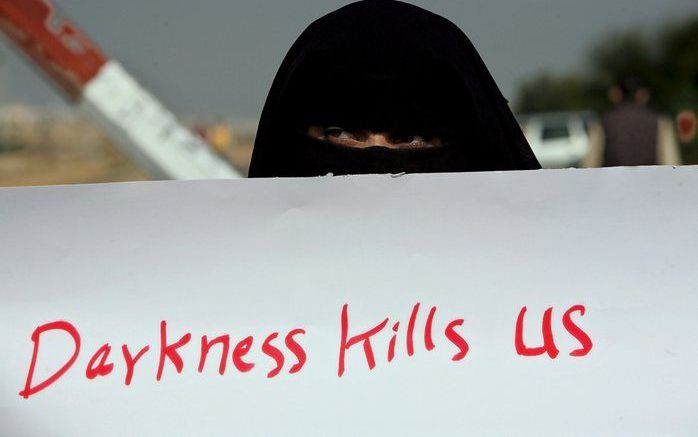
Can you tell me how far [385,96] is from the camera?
1.57 meters

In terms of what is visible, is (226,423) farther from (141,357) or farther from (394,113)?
(394,113)

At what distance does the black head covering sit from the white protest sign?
11.8 inches

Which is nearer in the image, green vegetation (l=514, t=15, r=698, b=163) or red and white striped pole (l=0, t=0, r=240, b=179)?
red and white striped pole (l=0, t=0, r=240, b=179)

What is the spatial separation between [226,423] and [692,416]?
0.52 meters

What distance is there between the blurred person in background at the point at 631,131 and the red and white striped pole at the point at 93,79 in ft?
11.9

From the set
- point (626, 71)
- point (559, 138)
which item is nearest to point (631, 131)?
point (559, 138)

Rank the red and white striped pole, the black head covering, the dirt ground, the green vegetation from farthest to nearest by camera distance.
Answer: the green vegetation, the dirt ground, the red and white striped pole, the black head covering

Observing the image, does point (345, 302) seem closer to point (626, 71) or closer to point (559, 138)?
point (559, 138)

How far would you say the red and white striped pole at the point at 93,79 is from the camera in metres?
8.78

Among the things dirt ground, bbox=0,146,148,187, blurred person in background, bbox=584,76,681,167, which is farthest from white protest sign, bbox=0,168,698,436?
dirt ground, bbox=0,146,148,187

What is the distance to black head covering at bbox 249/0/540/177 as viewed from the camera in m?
1.58

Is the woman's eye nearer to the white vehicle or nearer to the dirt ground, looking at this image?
the dirt ground

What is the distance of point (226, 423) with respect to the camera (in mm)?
1229

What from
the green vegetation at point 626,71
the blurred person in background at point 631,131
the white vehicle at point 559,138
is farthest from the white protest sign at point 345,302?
the green vegetation at point 626,71
